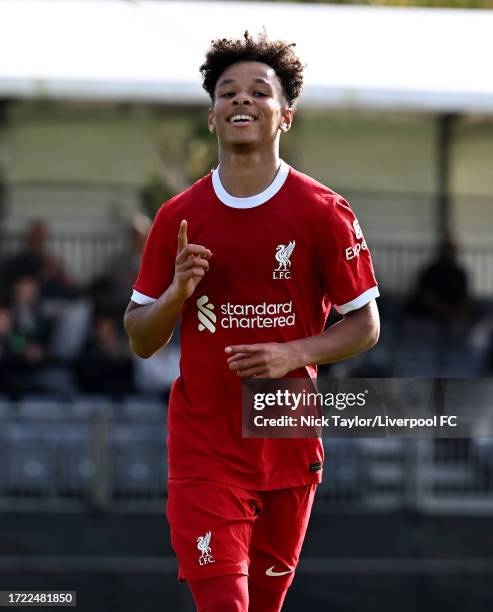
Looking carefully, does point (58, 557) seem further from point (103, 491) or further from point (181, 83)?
point (181, 83)

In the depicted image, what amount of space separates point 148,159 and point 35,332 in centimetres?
365

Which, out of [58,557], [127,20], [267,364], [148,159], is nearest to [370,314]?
[267,364]

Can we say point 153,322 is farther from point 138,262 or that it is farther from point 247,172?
point 138,262

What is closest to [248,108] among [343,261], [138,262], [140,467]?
[343,261]

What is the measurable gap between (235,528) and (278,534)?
0.24 metres

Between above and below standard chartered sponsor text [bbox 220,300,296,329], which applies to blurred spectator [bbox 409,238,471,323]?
below

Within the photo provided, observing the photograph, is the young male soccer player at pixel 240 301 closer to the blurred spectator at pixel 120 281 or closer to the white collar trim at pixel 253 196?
the white collar trim at pixel 253 196

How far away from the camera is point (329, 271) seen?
4.42 meters

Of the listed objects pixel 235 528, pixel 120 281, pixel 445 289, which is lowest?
pixel 235 528

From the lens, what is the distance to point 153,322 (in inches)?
172

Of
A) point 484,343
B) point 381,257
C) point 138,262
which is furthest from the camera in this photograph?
point 381,257

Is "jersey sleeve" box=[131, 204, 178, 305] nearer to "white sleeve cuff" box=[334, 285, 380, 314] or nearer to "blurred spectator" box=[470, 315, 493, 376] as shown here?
"white sleeve cuff" box=[334, 285, 380, 314]

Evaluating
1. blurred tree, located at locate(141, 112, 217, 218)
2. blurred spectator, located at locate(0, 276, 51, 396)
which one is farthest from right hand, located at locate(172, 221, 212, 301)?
blurred tree, located at locate(141, 112, 217, 218)

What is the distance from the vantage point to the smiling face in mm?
4320
